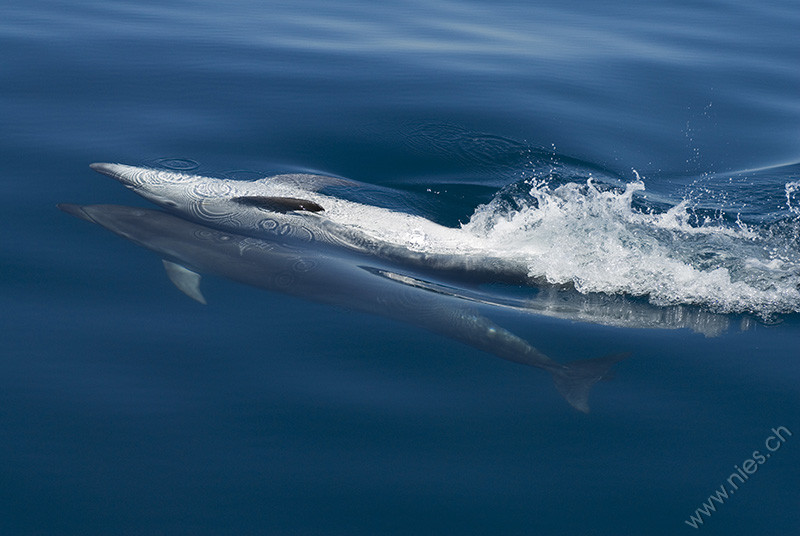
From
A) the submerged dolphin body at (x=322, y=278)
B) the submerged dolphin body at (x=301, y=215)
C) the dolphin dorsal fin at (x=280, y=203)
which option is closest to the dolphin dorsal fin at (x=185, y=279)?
the submerged dolphin body at (x=322, y=278)

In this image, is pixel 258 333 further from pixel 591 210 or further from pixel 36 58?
pixel 36 58

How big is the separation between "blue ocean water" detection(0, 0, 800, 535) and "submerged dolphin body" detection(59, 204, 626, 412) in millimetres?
159

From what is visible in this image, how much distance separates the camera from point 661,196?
10914mm

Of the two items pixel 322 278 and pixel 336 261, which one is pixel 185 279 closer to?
pixel 322 278

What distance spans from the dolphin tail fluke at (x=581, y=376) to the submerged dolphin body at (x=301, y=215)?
73.6 inches

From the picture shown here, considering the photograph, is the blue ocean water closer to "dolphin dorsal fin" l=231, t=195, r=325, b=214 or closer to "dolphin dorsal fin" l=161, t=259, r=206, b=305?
"dolphin dorsal fin" l=161, t=259, r=206, b=305

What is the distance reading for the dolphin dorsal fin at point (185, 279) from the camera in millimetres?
8344

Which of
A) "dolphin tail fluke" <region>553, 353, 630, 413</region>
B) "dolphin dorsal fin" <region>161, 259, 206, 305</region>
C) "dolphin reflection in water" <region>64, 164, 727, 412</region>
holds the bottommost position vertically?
"dolphin tail fluke" <region>553, 353, 630, 413</region>

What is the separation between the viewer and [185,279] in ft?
28.2

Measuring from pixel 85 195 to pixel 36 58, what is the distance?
231 inches

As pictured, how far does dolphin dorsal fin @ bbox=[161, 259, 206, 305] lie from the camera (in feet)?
27.4

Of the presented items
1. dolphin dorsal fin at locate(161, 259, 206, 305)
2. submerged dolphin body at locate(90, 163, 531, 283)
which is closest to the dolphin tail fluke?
submerged dolphin body at locate(90, 163, 531, 283)

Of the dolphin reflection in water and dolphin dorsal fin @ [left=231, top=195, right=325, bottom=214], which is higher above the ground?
dolphin dorsal fin @ [left=231, top=195, right=325, bottom=214]

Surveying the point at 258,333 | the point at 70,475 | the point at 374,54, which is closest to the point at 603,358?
the point at 258,333
